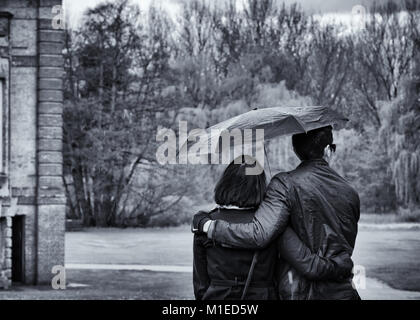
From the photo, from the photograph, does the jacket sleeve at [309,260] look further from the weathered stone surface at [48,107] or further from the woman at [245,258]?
the weathered stone surface at [48,107]

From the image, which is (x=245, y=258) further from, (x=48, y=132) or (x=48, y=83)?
(x=48, y=83)

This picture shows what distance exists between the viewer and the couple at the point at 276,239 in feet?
15.7

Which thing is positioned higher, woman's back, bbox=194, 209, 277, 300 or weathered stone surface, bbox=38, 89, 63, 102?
weathered stone surface, bbox=38, 89, 63, 102

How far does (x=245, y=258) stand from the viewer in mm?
4844

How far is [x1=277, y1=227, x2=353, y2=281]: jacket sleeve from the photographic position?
15.7ft

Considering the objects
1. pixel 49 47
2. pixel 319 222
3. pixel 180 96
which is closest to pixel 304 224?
pixel 319 222

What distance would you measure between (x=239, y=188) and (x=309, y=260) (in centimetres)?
55

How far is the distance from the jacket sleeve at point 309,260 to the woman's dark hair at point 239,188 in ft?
0.86

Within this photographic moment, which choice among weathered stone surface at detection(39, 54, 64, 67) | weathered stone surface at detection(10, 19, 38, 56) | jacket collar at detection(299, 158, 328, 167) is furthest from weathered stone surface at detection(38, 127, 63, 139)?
jacket collar at detection(299, 158, 328, 167)

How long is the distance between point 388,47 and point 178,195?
11802 millimetres

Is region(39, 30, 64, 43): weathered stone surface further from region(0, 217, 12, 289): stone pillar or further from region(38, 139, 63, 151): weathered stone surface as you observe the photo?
region(0, 217, 12, 289): stone pillar

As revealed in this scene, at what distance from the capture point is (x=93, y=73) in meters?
40.5

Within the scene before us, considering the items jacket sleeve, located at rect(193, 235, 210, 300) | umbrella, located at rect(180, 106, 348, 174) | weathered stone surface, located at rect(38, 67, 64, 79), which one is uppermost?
weathered stone surface, located at rect(38, 67, 64, 79)

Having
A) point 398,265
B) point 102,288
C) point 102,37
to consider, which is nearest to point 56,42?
point 102,288
